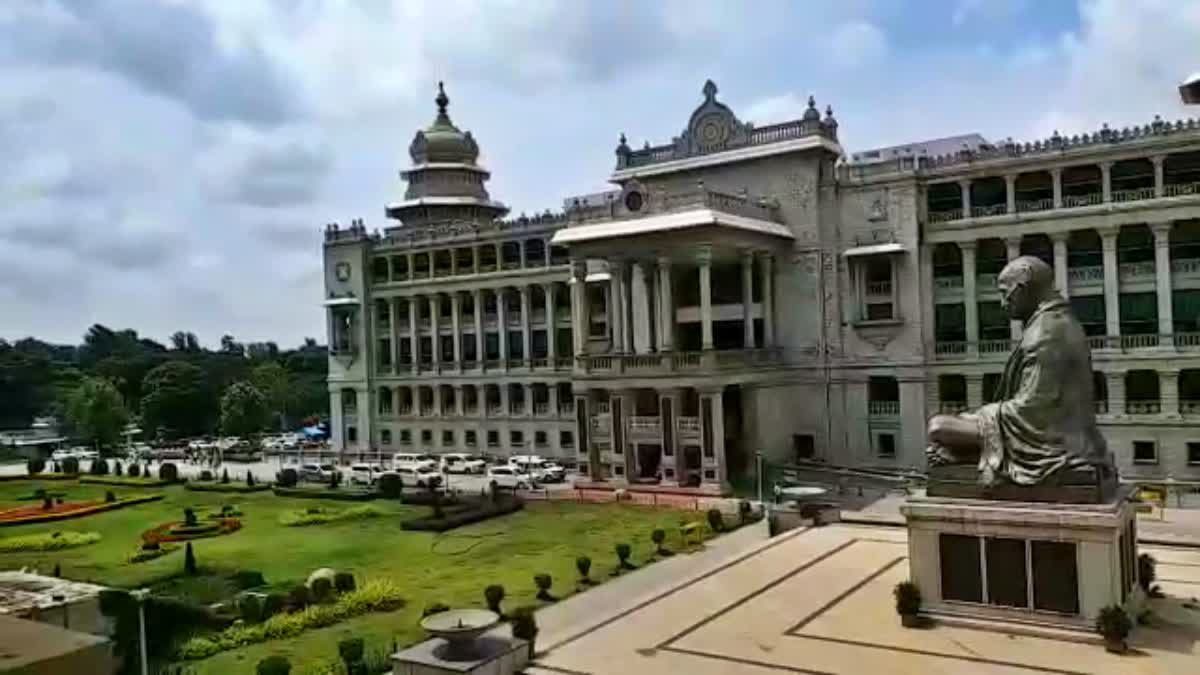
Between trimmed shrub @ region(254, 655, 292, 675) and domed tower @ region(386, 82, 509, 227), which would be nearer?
trimmed shrub @ region(254, 655, 292, 675)

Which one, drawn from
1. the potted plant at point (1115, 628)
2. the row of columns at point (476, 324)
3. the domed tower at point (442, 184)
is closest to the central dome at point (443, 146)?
the domed tower at point (442, 184)

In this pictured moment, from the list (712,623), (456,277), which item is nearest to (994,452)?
(712,623)

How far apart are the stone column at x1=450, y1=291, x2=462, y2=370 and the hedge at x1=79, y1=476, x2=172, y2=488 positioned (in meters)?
18.8

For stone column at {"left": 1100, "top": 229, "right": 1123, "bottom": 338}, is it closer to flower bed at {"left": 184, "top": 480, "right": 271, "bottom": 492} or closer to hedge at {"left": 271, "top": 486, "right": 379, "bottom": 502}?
hedge at {"left": 271, "top": 486, "right": 379, "bottom": 502}

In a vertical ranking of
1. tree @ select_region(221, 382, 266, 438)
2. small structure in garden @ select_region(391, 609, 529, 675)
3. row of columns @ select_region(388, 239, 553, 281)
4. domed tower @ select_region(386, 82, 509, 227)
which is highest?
domed tower @ select_region(386, 82, 509, 227)

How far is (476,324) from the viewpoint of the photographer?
64750 mm

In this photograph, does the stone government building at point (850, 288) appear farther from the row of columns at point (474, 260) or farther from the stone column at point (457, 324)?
the stone column at point (457, 324)

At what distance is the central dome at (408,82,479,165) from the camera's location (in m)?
71.6

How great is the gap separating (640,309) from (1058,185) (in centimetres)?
2049

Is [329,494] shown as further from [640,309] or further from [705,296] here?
A: [705,296]

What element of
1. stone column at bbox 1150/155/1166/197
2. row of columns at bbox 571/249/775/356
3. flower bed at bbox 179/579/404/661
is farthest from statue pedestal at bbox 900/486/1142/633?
stone column at bbox 1150/155/1166/197

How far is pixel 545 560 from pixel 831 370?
22786mm

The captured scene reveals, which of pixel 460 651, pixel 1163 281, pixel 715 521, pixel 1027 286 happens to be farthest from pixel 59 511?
pixel 1163 281

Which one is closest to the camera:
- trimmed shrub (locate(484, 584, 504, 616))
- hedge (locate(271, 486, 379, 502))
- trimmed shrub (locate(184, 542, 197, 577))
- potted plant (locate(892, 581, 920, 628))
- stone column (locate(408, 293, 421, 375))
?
potted plant (locate(892, 581, 920, 628))
